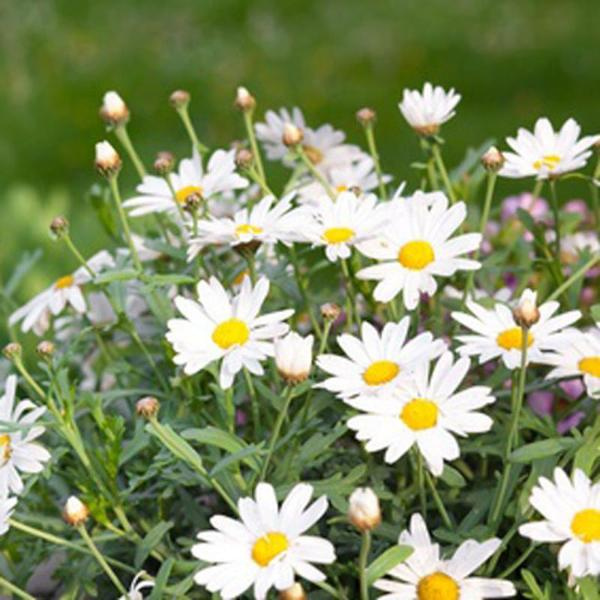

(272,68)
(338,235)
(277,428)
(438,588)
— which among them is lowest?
(272,68)

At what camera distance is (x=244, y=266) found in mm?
1447

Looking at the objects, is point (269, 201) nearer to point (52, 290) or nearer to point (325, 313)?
point (325, 313)

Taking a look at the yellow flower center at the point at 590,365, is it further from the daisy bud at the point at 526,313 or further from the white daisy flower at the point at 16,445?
the white daisy flower at the point at 16,445

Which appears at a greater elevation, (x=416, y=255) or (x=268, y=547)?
(x=416, y=255)

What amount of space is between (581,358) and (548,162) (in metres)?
0.25

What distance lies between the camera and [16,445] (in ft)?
3.83

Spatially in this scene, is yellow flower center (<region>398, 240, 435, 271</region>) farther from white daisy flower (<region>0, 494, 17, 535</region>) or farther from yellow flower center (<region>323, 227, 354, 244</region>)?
white daisy flower (<region>0, 494, 17, 535</region>)

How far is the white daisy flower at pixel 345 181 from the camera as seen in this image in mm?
1506

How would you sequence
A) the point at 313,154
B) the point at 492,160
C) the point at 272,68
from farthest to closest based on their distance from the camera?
the point at 272,68
the point at 313,154
the point at 492,160

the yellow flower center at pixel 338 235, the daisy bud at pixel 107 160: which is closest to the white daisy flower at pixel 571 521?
the yellow flower center at pixel 338 235

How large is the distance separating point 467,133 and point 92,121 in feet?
4.03

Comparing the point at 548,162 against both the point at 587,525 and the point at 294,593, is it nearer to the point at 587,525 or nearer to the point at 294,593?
the point at 587,525


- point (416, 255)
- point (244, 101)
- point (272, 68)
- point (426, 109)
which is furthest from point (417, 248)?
point (272, 68)

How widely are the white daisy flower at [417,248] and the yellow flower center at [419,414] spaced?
123 mm
